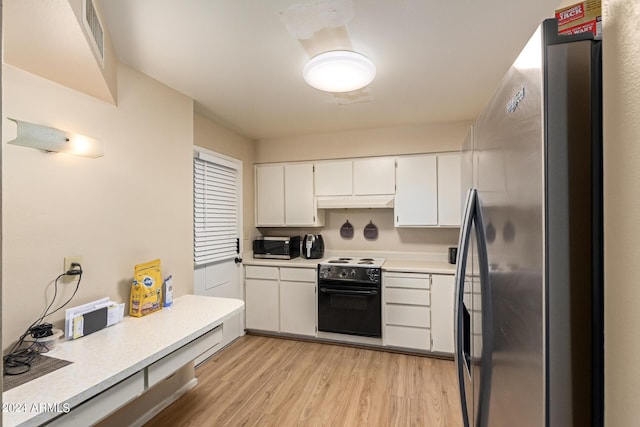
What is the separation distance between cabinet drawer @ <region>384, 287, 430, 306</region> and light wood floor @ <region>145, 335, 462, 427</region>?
56cm

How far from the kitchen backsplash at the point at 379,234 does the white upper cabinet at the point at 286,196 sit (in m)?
0.23

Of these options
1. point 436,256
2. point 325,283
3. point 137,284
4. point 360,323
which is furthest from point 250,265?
point 436,256

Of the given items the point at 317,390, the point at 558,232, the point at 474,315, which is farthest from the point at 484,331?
the point at 317,390

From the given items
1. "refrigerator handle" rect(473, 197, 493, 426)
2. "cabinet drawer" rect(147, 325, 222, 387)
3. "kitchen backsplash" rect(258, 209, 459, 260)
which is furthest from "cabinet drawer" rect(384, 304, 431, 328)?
"refrigerator handle" rect(473, 197, 493, 426)

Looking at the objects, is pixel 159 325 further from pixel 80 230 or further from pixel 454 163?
pixel 454 163

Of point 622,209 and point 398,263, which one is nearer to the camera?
point 622,209

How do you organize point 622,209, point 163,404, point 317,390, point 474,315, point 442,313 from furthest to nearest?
1. point 442,313
2. point 317,390
3. point 163,404
4. point 474,315
5. point 622,209

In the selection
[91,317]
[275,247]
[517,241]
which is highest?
[517,241]

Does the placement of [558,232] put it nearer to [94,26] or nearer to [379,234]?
[94,26]

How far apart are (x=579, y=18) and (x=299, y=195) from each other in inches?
128

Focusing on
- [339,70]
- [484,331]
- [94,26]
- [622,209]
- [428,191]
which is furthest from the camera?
[428,191]

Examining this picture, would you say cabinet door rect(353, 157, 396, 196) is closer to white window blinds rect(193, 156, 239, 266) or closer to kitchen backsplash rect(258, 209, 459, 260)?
kitchen backsplash rect(258, 209, 459, 260)

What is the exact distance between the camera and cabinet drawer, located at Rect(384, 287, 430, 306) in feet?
9.89

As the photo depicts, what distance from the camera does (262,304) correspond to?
356 centimetres
